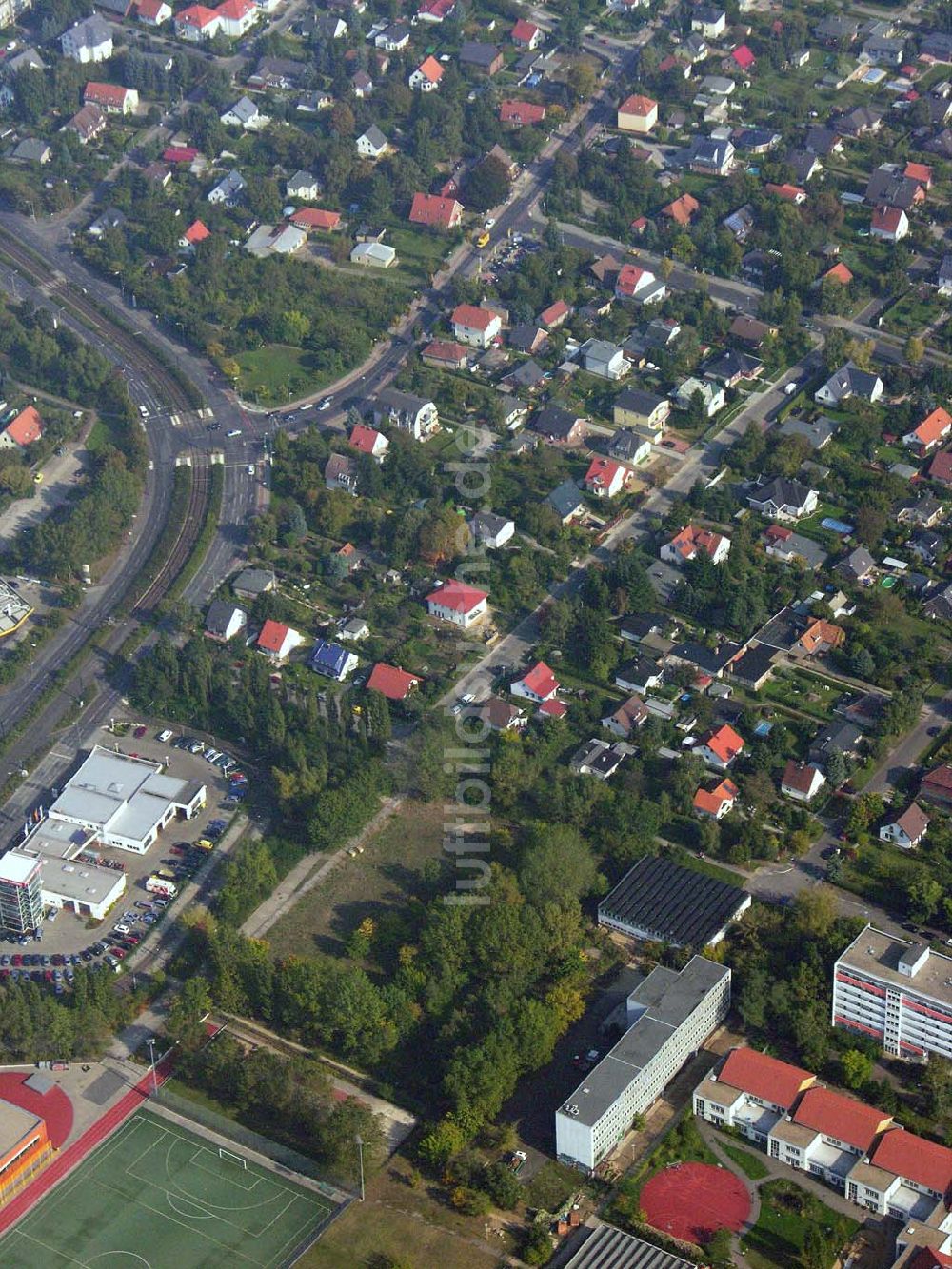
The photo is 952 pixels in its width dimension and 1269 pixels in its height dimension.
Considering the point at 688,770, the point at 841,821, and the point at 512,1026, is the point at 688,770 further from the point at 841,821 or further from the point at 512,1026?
the point at 512,1026

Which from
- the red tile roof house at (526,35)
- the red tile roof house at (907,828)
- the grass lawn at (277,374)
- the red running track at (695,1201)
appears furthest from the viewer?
the red tile roof house at (526,35)

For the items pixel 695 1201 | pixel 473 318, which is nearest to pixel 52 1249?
pixel 695 1201

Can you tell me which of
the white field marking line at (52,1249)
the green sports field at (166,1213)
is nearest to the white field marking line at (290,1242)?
the green sports field at (166,1213)

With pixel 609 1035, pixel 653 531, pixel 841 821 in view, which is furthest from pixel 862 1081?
pixel 653 531

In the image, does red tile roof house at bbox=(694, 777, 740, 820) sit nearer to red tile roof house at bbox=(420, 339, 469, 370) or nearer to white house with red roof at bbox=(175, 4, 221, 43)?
red tile roof house at bbox=(420, 339, 469, 370)

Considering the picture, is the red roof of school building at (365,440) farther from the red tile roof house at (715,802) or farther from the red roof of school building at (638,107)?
the red roof of school building at (638,107)

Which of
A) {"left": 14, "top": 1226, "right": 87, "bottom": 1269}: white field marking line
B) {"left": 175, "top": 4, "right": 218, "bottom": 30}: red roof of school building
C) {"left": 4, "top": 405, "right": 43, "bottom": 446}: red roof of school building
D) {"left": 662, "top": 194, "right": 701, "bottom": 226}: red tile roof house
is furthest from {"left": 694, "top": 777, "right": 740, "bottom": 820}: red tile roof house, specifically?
{"left": 175, "top": 4, "right": 218, "bottom": 30}: red roof of school building

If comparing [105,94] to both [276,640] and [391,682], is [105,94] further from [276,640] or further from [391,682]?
[391,682]
